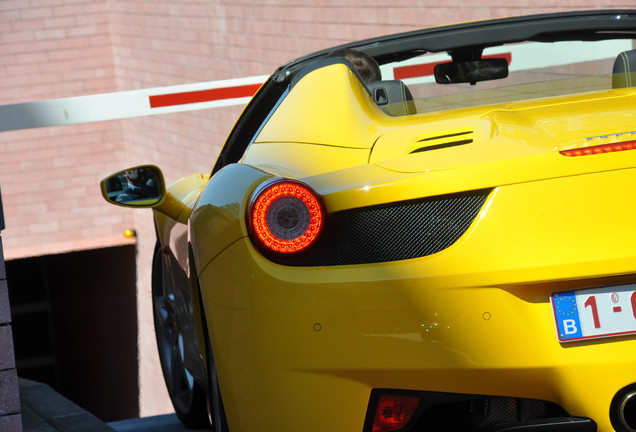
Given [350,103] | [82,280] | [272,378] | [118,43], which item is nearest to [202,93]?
[350,103]

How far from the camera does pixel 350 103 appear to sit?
2688 millimetres

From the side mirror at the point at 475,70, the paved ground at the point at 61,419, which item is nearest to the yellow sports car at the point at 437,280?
the side mirror at the point at 475,70

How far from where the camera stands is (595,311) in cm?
209

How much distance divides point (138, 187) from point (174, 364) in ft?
4.29

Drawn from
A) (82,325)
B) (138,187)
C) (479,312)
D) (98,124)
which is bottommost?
(82,325)

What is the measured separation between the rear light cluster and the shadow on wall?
10849 mm

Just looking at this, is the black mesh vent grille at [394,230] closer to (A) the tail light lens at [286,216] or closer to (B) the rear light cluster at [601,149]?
(A) the tail light lens at [286,216]

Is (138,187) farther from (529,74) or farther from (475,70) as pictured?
(529,74)

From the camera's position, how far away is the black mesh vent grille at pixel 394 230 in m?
2.16

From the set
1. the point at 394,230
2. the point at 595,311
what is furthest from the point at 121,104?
the point at 595,311

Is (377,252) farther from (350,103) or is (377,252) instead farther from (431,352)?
(350,103)

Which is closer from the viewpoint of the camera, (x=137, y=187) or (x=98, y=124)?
(x=137, y=187)

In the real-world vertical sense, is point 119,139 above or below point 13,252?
above

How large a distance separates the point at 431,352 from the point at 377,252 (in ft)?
0.81
